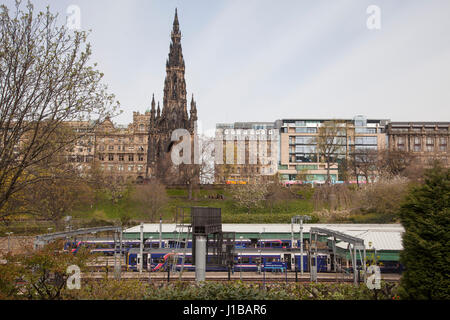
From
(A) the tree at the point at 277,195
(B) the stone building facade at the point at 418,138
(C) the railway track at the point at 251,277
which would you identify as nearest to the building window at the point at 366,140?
(B) the stone building facade at the point at 418,138

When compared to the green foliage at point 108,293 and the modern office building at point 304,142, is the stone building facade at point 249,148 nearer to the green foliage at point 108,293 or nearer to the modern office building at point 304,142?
the modern office building at point 304,142

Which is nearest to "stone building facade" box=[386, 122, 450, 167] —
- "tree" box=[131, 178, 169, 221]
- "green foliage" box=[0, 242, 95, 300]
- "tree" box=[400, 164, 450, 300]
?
"tree" box=[131, 178, 169, 221]

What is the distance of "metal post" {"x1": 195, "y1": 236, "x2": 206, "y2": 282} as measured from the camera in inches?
656

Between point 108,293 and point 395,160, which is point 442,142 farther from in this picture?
point 108,293

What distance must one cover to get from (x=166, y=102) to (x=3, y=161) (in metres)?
69.1

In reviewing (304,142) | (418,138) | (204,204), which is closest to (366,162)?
(304,142)

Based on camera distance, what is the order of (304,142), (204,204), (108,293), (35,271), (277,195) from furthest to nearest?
(304,142) < (204,204) < (277,195) < (35,271) < (108,293)

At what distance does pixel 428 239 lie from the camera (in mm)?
10617

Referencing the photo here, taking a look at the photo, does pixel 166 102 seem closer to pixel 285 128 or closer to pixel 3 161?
pixel 285 128

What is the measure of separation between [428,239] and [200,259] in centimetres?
968

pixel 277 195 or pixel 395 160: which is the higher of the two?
pixel 395 160

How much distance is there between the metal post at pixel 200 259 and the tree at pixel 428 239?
872cm
